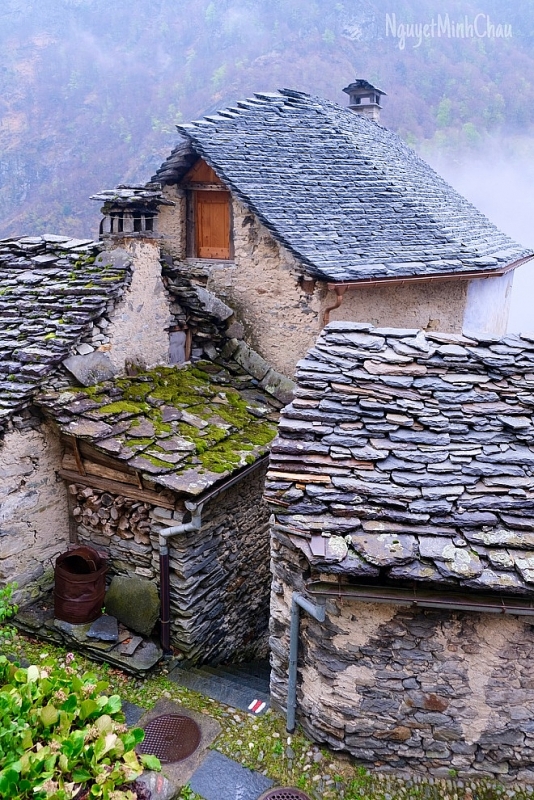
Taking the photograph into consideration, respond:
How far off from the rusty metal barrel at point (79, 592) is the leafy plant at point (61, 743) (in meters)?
2.77

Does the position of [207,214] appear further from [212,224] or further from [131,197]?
[131,197]

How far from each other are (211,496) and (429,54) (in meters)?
39.0

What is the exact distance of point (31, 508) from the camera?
682 cm

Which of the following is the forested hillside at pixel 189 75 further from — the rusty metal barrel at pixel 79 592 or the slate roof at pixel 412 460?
the slate roof at pixel 412 460

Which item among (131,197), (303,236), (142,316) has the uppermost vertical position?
(131,197)

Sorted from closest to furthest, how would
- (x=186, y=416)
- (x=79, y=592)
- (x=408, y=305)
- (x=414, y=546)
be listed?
(x=414, y=546), (x=79, y=592), (x=186, y=416), (x=408, y=305)

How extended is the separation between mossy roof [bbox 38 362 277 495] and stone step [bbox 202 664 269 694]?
2274 millimetres

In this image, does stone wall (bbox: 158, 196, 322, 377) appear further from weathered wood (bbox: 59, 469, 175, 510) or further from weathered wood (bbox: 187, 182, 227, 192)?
weathered wood (bbox: 59, 469, 175, 510)

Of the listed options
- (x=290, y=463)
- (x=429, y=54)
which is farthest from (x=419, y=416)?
(x=429, y=54)

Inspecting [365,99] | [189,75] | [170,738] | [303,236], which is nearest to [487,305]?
[303,236]

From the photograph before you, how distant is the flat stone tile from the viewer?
483 centimetres

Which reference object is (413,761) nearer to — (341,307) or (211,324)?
(341,307)

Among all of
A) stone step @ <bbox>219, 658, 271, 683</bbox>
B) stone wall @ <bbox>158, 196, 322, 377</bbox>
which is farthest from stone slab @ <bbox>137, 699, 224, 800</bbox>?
stone wall @ <bbox>158, 196, 322, 377</bbox>

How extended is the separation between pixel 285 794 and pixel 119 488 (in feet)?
10.8
